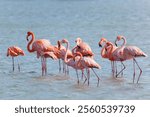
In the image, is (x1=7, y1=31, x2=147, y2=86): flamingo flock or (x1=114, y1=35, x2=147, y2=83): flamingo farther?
(x1=114, y1=35, x2=147, y2=83): flamingo

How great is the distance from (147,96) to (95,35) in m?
9.22

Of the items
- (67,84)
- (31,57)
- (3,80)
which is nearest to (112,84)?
(67,84)

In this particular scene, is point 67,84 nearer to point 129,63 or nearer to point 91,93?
point 91,93

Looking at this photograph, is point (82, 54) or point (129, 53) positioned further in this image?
point (82, 54)

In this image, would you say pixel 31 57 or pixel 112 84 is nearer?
pixel 112 84

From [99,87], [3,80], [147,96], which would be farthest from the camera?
[3,80]

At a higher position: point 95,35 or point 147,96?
point 95,35

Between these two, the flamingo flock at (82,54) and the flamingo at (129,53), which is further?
the flamingo at (129,53)

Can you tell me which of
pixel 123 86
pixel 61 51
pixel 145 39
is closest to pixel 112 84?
pixel 123 86

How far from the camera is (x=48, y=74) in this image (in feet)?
33.4

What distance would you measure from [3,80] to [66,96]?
1.87 metres

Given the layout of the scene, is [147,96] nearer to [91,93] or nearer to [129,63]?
[91,93]

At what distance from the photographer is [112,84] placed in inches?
365

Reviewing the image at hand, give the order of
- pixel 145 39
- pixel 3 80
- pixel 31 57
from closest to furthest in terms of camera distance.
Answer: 1. pixel 3 80
2. pixel 31 57
3. pixel 145 39
